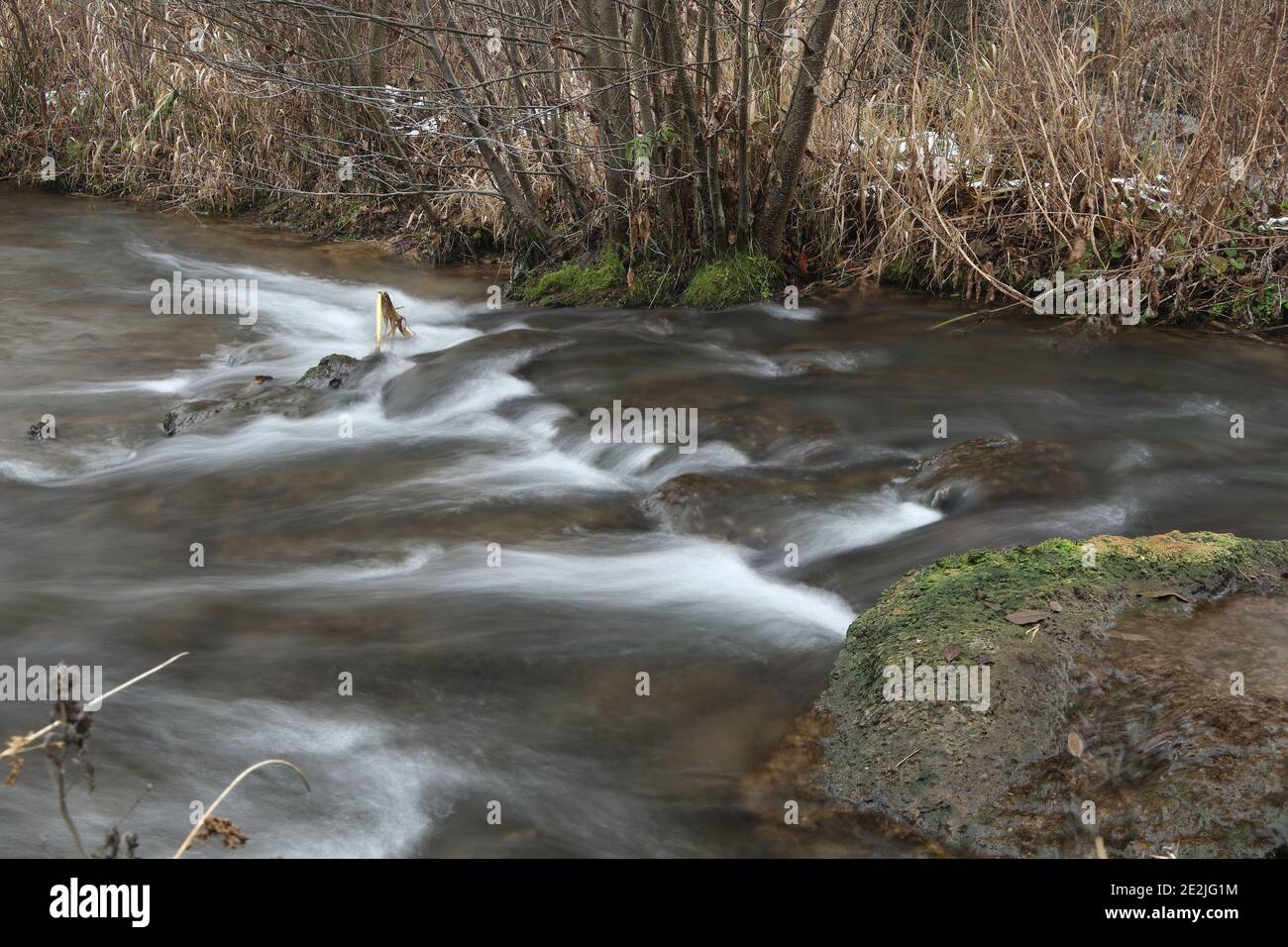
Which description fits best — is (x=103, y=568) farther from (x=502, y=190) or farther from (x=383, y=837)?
(x=502, y=190)

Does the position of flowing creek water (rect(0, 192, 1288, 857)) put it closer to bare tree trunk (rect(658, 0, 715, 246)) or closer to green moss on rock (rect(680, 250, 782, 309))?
green moss on rock (rect(680, 250, 782, 309))

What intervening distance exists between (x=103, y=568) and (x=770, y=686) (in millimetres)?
2935

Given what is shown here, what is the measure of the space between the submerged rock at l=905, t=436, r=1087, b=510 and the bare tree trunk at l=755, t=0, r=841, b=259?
2.99 metres

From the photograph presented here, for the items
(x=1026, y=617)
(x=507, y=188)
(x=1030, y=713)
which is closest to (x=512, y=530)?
(x=1026, y=617)

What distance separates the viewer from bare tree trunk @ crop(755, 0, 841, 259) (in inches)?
301

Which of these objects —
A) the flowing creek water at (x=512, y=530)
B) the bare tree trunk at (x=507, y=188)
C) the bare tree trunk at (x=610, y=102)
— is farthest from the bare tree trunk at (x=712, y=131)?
the bare tree trunk at (x=507, y=188)

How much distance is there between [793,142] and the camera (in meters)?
8.10

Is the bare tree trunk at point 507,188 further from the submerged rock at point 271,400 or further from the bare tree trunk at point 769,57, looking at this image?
the submerged rock at point 271,400

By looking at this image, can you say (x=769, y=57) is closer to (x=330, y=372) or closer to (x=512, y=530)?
(x=330, y=372)

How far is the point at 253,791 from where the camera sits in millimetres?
3600

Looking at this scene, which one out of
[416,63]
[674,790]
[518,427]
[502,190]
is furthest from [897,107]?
[674,790]

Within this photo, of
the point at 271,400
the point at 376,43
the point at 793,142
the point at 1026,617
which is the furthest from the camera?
the point at 376,43

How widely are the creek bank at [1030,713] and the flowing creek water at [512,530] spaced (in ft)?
0.74

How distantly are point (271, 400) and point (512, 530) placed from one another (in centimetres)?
228
